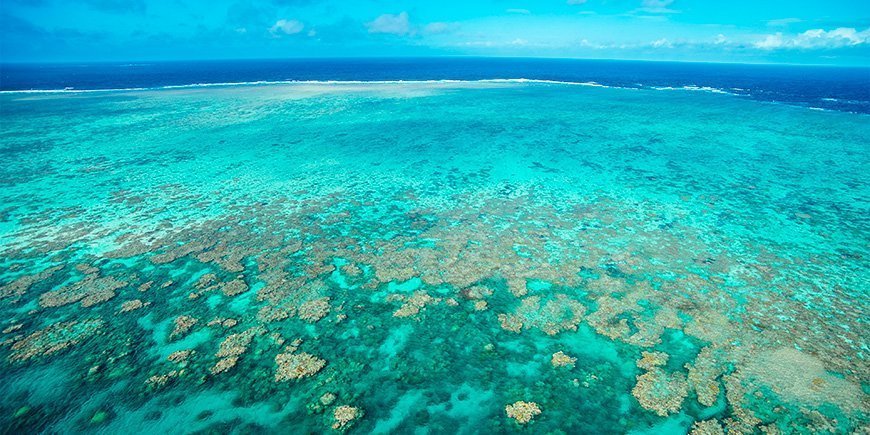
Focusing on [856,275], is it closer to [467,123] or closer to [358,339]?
[358,339]

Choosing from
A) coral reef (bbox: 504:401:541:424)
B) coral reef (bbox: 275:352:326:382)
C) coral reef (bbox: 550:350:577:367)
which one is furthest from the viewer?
coral reef (bbox: 550:350:577:367)

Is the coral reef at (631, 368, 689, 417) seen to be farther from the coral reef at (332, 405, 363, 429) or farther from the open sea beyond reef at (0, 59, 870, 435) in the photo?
the coral reef at (332, 405, 363, 429)

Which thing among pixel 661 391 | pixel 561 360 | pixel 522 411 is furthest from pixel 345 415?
pixel 661 391

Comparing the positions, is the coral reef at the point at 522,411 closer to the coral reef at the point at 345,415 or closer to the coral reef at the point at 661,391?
the coral reef at the point at 661,391

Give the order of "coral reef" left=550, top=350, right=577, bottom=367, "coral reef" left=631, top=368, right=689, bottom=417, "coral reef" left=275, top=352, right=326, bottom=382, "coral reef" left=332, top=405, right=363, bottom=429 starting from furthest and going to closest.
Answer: "coral reef" left=550, top=350, right=577, bottom=367 → "coral reef" left=275, top=352, right=326, bottom=382 → "coral reef" left=631, top=368, right=689, bottom=417 → "coral reef" left=332, top=405, right=363, bottom=429

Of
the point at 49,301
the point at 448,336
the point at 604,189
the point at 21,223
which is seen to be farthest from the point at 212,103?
the point at 448,336

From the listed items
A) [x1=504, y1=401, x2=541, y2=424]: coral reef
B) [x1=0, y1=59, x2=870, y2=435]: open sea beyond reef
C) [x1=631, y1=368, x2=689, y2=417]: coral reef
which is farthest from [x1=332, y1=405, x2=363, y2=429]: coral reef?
→ [x1=631, y1=368, x2=689, y2=417]: coral reef

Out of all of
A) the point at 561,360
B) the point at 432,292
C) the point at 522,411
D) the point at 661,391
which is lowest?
the point at 522,411

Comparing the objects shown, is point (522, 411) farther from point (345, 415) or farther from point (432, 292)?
point (432, 292)

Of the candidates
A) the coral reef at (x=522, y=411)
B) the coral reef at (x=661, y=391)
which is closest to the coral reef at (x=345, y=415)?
the coral reef at (x=522, y=411)
